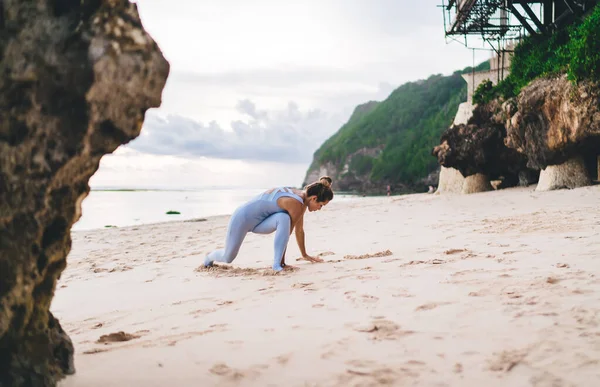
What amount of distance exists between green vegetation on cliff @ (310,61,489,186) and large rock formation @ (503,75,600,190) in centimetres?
6055

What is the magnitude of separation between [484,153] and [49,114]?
19.4 metres

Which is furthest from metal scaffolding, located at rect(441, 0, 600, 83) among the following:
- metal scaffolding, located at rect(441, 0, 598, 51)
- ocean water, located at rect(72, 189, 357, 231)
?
ocean water, located at rect(72, 189, 357, 231)

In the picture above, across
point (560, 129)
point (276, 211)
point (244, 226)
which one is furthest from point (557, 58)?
→ point (244, 226)

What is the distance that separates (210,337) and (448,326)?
1373mm

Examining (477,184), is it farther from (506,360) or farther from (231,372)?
(231,372)

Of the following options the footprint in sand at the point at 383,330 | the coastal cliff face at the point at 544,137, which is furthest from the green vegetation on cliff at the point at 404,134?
the footprint in sand at the point at 383,330

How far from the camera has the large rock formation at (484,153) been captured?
19.1m

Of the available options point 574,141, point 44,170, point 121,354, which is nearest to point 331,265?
point 121,354

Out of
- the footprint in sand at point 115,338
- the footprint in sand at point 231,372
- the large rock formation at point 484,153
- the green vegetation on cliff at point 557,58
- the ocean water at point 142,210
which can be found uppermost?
the green vegetation on cliff at point 557,58

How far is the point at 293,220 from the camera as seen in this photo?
5.57 m

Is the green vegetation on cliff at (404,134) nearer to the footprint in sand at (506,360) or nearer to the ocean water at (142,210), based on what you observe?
the ocean water at (142,210)

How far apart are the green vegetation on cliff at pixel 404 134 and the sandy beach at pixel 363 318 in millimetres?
72162

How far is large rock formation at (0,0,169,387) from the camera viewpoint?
174cm

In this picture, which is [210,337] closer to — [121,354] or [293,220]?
[121,354]
